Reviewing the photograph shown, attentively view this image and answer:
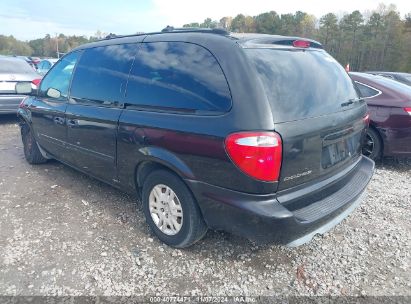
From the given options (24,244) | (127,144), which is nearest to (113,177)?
(127,144)

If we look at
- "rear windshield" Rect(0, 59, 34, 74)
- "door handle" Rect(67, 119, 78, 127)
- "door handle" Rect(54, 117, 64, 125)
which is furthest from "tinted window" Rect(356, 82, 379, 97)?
"rear windshield" Rect(0, 59, 34, 74)

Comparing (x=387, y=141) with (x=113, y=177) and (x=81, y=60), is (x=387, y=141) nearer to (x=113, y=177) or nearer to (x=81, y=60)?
(x=113, y=177)

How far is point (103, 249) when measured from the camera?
2.99m

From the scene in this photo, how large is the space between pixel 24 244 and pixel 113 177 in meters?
1.01

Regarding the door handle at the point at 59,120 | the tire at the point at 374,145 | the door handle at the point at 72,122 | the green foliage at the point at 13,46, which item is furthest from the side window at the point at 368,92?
the green foliage at the point at 13,46

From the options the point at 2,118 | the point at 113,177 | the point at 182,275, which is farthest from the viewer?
the point at 2,118

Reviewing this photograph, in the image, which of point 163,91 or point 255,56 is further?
point 163,91

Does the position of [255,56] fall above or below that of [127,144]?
above

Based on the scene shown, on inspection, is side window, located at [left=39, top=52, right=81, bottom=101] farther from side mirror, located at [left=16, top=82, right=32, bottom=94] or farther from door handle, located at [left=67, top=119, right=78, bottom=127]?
side mirror, located at [left=16, top=82, right=32, bottom=94]

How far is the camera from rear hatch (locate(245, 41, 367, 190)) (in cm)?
232

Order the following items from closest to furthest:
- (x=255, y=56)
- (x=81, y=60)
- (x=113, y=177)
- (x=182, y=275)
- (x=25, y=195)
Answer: (x=255, y=56), (x=182, y=275), (x=113, y=177), (x=81, y=60), (x=25, y=195)

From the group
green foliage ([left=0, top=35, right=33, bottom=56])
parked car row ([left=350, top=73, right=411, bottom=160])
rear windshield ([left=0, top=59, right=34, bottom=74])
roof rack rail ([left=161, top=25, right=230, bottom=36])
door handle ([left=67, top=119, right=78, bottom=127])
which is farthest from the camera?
green foliage ([left=0, top=35, right=33, bottom=56])

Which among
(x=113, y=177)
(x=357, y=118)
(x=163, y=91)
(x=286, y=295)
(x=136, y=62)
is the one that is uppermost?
(x=136, y=62)

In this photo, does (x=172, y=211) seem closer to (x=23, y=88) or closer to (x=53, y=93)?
(x=53, y=93)
